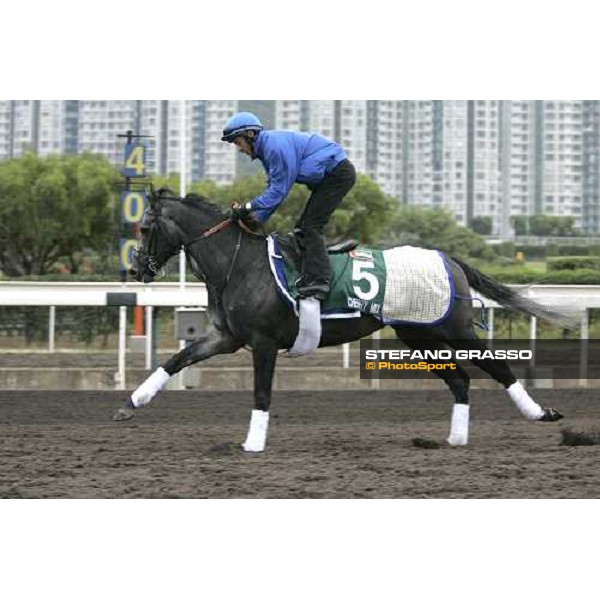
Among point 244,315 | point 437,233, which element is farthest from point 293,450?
point 437,233

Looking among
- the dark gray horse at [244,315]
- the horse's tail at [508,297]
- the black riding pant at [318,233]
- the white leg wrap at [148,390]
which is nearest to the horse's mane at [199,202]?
the dark gray horse at [244,315]

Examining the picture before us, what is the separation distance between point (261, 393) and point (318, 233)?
0.83 m

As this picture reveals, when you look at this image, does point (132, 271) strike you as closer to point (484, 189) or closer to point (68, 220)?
point (68, 220)

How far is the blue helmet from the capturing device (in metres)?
5.55

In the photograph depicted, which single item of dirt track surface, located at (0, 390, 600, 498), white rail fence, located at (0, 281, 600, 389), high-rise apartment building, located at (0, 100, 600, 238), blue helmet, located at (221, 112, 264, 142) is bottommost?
dirt track surface, located at (0, 390, 600, 498)

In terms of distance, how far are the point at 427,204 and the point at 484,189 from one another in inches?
47.9

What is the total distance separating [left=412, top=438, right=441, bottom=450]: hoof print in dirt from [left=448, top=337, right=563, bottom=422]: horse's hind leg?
0.47 m

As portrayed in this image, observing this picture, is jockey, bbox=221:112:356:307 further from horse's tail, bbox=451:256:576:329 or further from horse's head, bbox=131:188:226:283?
horse's tail, bbox=451:256:576:329

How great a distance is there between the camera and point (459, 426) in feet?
20.1

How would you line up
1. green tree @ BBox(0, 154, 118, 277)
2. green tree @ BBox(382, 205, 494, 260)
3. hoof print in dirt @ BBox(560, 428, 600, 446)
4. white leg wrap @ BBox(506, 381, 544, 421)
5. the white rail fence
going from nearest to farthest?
white leg wrap @ BBox(506, 381, 544, 421), hoof print in dirt @ BBox(560, 428, 600, 446), the white rail fence, green tree @ BBox(0, 154, 118, 277), green tree @ BBox(382, 205, 494, 260)

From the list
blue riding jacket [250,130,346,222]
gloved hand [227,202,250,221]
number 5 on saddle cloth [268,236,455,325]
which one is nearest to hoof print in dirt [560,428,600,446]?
number 5 on saddle cloth [268,236,455,325]

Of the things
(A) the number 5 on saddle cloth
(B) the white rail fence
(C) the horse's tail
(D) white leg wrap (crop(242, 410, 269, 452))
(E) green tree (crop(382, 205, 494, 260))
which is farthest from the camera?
(E) green tree (crop(382, 205, 494, 260))

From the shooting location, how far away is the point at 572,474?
17.3 ft

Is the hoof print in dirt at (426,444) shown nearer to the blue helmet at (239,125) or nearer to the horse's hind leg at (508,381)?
the horse's hind leg at (508,381)
